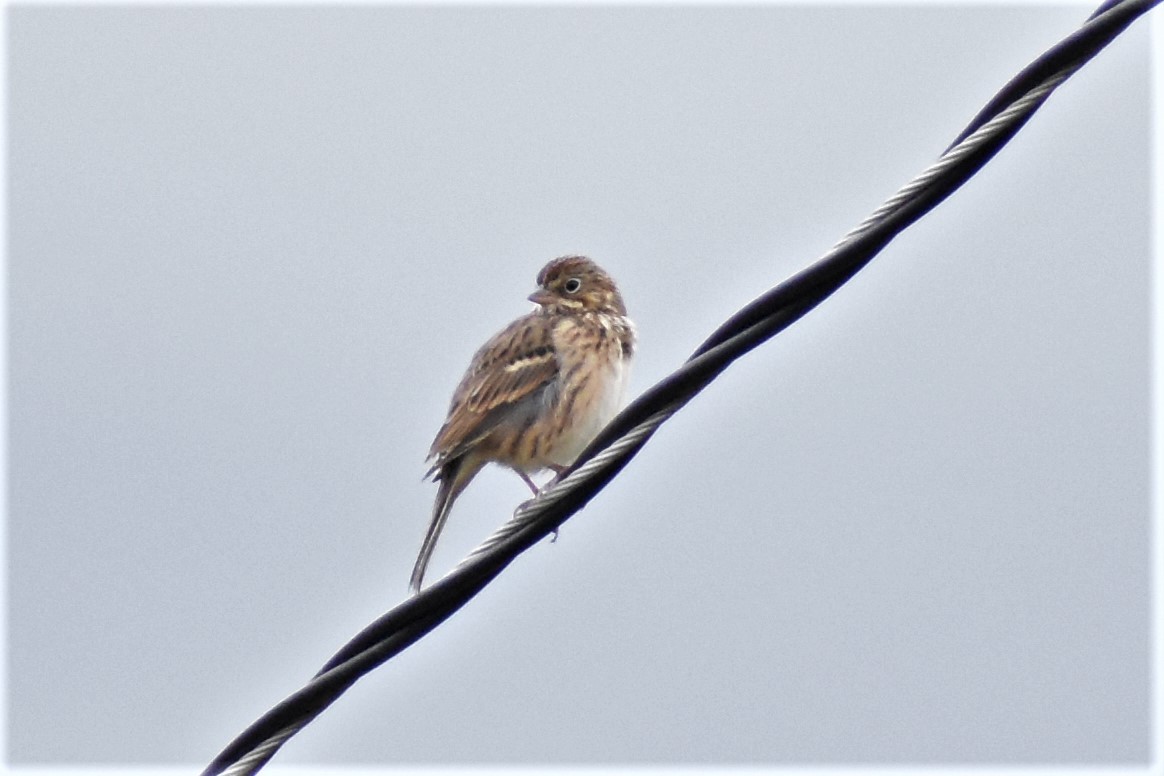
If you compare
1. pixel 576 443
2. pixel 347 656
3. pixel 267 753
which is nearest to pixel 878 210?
pixel 347 656

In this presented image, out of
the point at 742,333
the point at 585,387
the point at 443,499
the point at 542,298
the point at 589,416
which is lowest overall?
the point at 742,333

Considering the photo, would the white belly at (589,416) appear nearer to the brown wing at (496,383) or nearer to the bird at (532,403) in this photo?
the bird at (532,403)

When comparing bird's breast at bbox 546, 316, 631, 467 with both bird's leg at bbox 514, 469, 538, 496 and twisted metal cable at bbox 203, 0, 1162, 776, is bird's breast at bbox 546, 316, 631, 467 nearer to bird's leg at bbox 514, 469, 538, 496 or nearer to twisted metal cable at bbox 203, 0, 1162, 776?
bird's leg at bbox 514, 469, 538, 496

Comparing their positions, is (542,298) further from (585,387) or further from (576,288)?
(585,387)

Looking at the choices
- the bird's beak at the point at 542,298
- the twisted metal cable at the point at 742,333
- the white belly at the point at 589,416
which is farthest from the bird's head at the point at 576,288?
the twisted metal cable at the point at 742,333

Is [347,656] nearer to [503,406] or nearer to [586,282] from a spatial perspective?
[503,406]

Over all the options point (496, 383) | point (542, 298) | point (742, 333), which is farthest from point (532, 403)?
point (742, 333)
